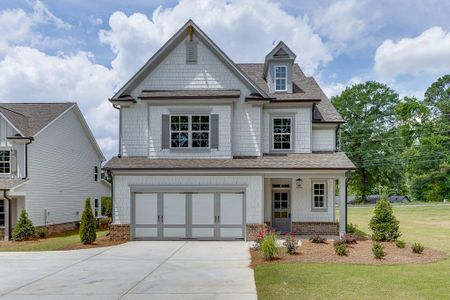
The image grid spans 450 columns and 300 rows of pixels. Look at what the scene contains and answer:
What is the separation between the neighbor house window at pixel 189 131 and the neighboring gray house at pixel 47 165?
8.69 m

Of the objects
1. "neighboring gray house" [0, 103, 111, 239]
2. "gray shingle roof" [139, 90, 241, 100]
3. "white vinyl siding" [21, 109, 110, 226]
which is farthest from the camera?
"white vinyl siding" [21, 109, 110, 226]

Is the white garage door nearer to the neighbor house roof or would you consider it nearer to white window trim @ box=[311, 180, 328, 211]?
the neighbor house roof

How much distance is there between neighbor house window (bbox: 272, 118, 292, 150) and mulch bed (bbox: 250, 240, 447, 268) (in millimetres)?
6205

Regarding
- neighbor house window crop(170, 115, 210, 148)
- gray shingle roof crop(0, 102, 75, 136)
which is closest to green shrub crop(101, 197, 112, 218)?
gray shingle roof crop(0, 102, 75, 136)

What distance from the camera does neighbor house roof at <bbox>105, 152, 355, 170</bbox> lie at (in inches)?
716

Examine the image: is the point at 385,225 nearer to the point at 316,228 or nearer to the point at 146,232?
the point at 316,228

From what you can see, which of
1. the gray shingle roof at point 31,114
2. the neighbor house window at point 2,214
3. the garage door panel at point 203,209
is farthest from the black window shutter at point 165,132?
the neighbor house window at point 2,214

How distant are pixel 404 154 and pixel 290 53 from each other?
4063 cm

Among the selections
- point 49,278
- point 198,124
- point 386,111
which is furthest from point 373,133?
point 49,278

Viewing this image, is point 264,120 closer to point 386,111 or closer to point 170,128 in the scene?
point 170,128

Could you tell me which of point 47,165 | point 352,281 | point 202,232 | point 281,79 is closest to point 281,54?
point 281,79

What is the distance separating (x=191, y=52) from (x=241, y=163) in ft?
20.3

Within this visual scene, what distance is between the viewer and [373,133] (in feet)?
183

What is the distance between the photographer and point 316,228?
66.7ft
